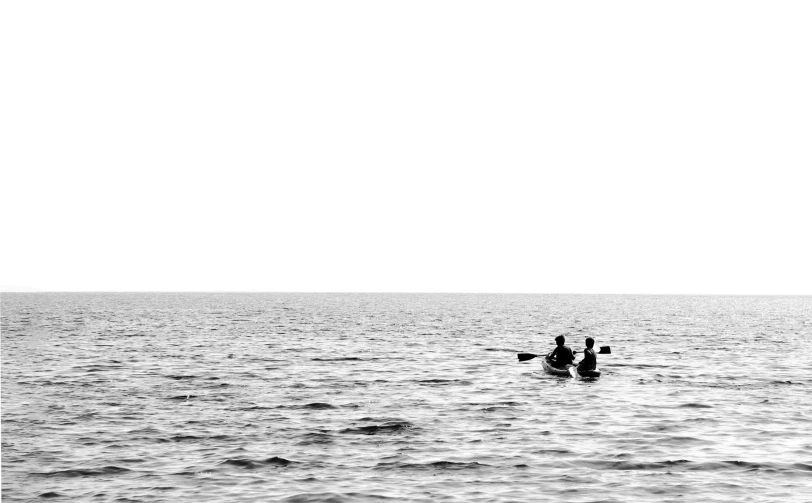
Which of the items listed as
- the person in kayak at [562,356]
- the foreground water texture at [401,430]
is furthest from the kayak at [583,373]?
the person in kayak at [562,356]

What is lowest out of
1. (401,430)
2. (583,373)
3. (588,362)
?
(401,430)

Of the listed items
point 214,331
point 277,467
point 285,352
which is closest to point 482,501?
point 277,467

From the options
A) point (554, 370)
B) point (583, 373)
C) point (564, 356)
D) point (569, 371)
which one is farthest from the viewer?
point (564, 356)

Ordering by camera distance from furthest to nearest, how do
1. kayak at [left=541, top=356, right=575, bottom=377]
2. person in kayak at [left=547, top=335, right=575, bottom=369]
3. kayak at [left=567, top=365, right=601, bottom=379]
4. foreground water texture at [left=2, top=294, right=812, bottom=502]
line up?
person in kayak at [left=547, top=335, right=575, bottom=369] → kayak at [left=541, top=356, right=575, bottom=377] → kayak at [left=567, top=365, right=601, bottom=379] → foreground water texture at [left=2, top=294, right=812, bottom=502]

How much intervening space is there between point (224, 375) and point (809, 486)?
28941 mm

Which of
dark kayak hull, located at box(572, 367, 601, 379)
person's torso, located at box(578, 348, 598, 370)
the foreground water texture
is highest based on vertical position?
person's torso, located at box(578, 348, 598, 370)

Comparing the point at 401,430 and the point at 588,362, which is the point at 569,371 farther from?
the point at 401,430

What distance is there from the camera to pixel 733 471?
763 inches

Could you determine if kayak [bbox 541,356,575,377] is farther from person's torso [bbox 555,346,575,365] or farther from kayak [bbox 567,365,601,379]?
person's torso [bbox 555,346,575,365]

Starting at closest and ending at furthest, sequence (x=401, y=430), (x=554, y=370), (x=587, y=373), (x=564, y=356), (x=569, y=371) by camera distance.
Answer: (x=401, y=430) < (x=587, y=373) < (x=569, y=371) < (x=554, y=370) < (x=564, y=356)

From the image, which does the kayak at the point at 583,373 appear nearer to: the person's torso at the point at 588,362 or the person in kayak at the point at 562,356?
the person's torso at the point at 588,362

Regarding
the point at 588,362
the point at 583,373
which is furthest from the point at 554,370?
the point at 588,362

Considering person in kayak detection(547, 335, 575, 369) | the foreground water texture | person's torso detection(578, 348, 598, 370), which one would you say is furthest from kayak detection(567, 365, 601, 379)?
person in kayak detection(547, 335, 575, 369)

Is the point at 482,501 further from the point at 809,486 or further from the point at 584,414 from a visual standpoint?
the point at 584,414
